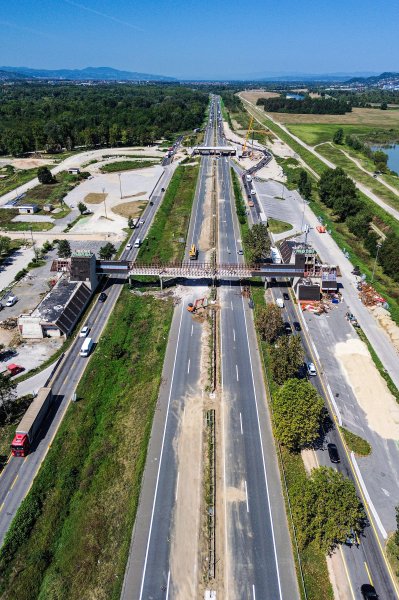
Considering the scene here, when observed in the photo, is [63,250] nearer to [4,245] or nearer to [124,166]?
[4,245]

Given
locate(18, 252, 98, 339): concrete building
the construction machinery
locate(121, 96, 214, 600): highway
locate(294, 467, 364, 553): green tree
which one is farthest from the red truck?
locate(294, 467, 364, 553): green tree

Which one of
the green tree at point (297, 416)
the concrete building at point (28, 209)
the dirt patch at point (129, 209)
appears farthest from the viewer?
the concrete building at point (28, 209)

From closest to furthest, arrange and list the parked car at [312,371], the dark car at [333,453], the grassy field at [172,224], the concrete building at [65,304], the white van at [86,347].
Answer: the dark car at [333,453]
the parked car at [312,371]
the white van at [86,347]
the concrete building at [65,304]
the grassy field at [172,224]

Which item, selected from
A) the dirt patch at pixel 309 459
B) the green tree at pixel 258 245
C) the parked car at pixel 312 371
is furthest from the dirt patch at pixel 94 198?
the dirt patch at pixel 309 459

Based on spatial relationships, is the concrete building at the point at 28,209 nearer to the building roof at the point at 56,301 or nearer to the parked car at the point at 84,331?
the building roof at the point at 56,301

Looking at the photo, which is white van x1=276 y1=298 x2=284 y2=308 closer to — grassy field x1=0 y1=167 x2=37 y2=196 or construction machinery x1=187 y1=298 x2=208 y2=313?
construction machinery x1=187 y1=298 x2=208 y2=313

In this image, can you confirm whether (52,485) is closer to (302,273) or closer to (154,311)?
(154,311)

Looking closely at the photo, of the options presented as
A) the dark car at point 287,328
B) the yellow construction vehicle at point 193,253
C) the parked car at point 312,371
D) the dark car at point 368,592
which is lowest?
the dark car at point 368,592

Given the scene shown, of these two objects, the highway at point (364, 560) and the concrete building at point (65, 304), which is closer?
the highway at point (364, 560)
